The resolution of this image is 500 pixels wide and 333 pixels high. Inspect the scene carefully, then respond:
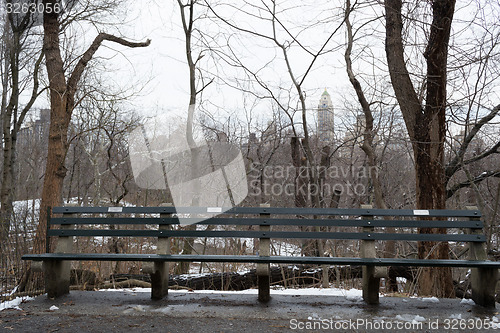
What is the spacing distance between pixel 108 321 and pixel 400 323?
260 centimetres

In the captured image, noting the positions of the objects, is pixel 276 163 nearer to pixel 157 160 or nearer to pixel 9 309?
pixel 157 160

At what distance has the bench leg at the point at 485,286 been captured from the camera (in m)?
4.11

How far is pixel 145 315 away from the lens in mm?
3822

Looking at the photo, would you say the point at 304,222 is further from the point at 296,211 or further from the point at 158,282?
the point at 158,282

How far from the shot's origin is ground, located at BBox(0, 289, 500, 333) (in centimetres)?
354

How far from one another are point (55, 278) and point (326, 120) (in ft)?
32.9

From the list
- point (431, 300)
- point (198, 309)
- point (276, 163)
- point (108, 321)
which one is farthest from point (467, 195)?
point (108, 321)

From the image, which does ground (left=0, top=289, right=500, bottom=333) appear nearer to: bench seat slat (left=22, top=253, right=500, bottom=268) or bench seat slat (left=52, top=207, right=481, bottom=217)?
bench seat slat (left=22, top=253, right=500, bottom=268)

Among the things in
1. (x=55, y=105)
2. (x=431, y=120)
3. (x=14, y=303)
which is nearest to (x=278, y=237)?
(x=14, y=303)

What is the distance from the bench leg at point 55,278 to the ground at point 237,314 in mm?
104

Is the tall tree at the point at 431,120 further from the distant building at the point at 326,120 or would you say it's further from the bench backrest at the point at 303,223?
the distant building at the point at 326,120

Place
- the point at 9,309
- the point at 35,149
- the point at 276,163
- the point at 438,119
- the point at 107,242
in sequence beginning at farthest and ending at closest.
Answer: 1. the point at 35,149
2. the point at 276,163
3. the point at 107,242
4. the point at 438,119
5. the point at 9,309

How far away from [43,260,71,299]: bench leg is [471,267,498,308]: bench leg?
4.38 m

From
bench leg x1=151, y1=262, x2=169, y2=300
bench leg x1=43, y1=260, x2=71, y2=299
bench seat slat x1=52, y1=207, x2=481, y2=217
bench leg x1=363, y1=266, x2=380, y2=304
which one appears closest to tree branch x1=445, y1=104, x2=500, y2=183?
bench seat slat x1=52, y1=207, x2=481, y2=217
